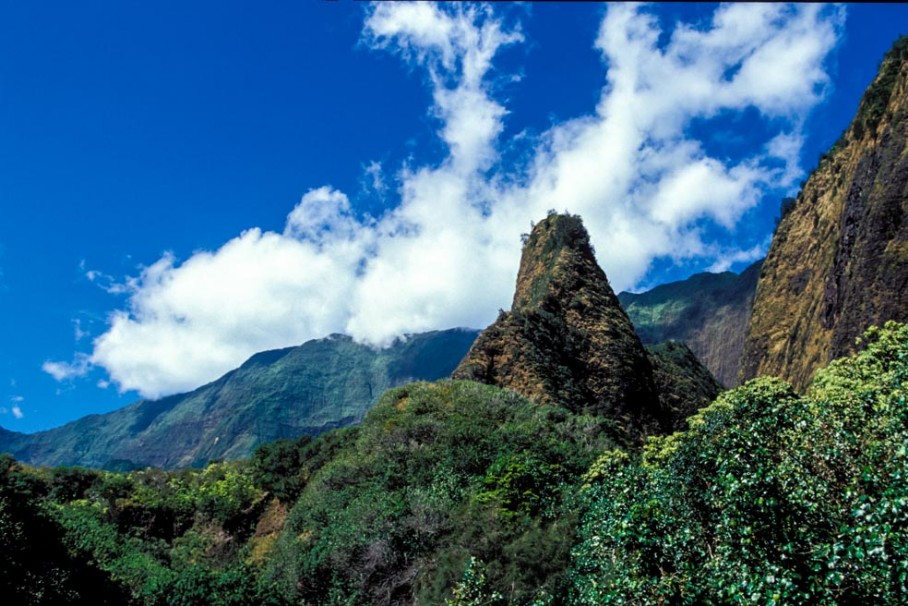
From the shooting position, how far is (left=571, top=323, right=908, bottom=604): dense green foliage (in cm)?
711

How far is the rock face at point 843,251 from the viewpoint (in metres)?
41.7

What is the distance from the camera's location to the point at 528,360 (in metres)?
42.1

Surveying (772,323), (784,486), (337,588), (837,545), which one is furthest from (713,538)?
(772,323)

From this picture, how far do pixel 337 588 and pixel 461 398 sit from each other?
14039 mm

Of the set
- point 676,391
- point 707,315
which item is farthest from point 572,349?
point 707,315

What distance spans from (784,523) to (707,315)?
502 feet

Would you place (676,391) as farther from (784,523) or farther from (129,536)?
(784,523)

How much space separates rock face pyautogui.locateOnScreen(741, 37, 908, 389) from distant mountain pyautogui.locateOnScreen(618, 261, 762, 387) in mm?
52893

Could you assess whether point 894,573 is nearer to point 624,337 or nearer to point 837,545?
point 837,545

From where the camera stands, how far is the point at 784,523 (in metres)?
8.86

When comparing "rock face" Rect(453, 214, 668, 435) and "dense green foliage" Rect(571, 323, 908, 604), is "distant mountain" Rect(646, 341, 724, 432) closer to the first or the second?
"rock face" Rect(453, 214, 668, 435)

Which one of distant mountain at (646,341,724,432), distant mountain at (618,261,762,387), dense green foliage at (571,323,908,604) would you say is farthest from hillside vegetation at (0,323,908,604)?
distant mountain at (618,261,762,387)

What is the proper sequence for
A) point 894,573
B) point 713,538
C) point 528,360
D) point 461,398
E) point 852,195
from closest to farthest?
point 894,573, point 713,538, point 461,398, point 528,360, point 852,195

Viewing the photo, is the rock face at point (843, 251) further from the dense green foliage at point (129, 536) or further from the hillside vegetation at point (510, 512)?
the dense green foliage at point (129, 536)
